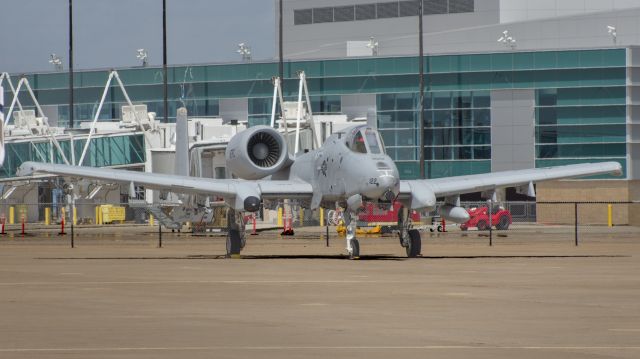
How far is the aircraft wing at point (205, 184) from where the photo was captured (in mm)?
38541

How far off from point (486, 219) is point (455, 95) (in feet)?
95.2

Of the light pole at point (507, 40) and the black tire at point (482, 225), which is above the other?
the light pole at point (507, 40)

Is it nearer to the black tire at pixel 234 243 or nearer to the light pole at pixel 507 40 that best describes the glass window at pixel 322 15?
the light pole at pixel 507 40

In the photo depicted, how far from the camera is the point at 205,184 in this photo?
39438 mm

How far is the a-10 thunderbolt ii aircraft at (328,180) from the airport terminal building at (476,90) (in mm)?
56806

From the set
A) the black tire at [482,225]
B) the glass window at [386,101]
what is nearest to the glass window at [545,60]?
the glass window at [386,101]

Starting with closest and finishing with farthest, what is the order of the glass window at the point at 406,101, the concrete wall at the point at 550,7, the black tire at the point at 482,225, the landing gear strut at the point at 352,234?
the landing gear strut at the point at 352,234, the black tire at the point at 482,225, the glass window at the point at 406,101, the concrete wall at the point at 550,7

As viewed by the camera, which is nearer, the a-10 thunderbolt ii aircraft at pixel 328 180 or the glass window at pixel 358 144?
the a-10 thunderbolt ii aircraft at pixel 328 180

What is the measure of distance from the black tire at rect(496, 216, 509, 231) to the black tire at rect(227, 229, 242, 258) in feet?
118

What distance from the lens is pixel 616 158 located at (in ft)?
325

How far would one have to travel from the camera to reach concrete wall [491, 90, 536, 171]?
3986 inches

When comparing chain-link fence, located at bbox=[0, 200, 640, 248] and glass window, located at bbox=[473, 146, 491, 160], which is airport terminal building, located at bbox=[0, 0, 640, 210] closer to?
glass window, located at bbox=[473, 146, 491, 160]

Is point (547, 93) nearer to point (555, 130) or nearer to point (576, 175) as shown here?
point (555, 130)

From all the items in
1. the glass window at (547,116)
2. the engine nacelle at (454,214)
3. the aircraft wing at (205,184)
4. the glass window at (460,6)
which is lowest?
the engine nacelle at (454,214)
